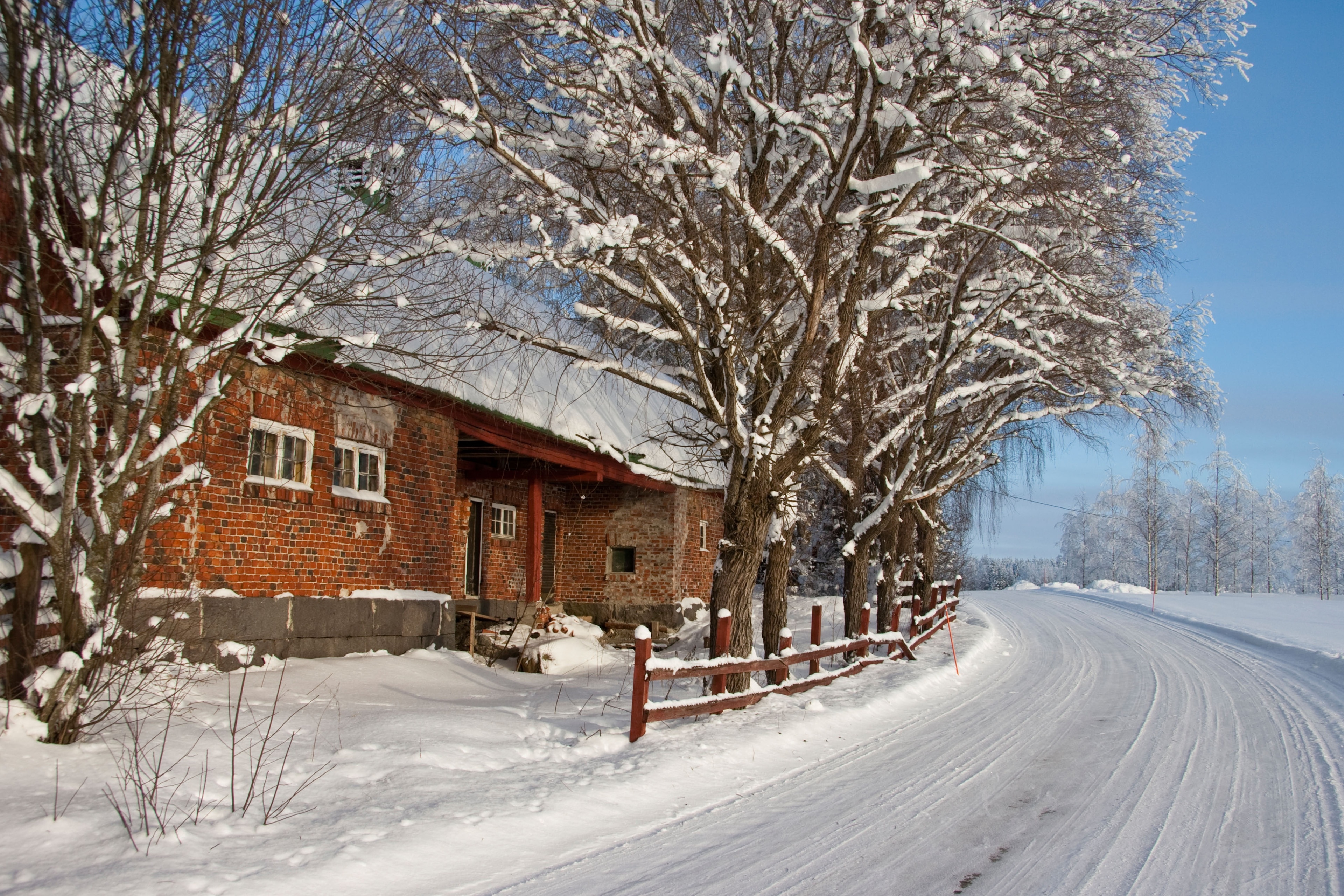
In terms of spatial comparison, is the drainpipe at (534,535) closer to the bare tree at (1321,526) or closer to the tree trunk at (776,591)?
the tree trunk at (776,591)

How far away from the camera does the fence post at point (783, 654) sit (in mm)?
9414

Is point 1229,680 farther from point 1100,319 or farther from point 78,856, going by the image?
point 78,856

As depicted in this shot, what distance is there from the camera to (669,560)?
18.2 metres

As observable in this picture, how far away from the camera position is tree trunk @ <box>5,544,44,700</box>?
5.16 metres

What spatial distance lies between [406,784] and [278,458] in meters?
5.44

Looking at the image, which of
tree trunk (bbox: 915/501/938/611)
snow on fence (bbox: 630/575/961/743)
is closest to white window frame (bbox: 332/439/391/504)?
snow on fence (bbox: 630/575/961/743)

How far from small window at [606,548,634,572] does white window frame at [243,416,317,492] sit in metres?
9.34

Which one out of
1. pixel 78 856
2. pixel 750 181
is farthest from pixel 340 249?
pixel 750 181

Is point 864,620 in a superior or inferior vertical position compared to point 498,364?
inferior

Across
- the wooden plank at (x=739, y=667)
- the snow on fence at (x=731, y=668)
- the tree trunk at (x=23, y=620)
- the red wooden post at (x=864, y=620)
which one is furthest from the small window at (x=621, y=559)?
the tree trunk at (x=23, y=620)

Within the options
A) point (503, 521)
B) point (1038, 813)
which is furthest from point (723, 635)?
point (503, 521)

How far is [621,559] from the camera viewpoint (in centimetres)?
1875

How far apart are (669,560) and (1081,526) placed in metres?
74.8

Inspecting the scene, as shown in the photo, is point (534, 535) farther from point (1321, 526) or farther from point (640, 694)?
point (1321, 526)
